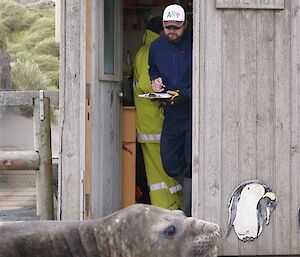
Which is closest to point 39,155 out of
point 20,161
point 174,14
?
point 20,161

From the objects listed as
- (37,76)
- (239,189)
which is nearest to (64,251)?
(239,189)

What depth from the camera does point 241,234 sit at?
5930 millimetres

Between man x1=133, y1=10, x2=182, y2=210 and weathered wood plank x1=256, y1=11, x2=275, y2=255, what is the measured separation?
1324 millimetres

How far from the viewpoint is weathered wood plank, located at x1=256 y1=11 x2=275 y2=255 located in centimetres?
591

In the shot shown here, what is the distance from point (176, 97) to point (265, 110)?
2.57 feet

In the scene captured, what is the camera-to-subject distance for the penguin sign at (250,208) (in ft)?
19.5

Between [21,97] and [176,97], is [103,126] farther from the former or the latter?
[21,97]

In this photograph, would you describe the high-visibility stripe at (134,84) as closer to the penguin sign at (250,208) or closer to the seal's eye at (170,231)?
the penguin sign at (250,208)

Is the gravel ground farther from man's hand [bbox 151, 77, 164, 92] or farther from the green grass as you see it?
the green grass

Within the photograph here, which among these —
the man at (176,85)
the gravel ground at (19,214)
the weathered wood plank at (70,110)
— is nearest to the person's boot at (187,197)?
the man at (176,85)

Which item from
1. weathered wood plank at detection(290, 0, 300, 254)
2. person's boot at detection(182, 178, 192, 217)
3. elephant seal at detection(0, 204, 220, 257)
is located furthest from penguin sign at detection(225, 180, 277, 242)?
elephant seal at detection(0, 204, 220, 257)

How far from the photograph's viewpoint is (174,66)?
6711 millimetres

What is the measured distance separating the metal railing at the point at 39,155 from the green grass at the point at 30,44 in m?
15.3

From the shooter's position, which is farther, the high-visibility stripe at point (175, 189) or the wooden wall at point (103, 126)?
the high-visibility stripe at point (175, 189)
